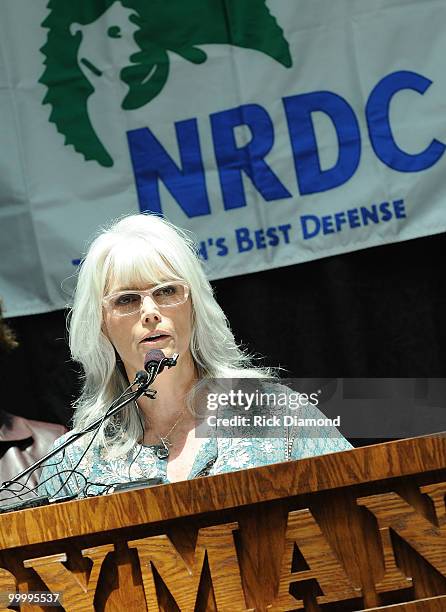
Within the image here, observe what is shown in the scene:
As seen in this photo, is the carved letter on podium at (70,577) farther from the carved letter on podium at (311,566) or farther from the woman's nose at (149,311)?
the woman's nose at (149,311)

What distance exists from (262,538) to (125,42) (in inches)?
101

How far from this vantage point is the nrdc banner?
12.4 ft

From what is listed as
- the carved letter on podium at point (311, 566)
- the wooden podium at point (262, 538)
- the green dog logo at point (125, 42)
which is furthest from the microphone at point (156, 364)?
the green dog logo at point (125, 42)

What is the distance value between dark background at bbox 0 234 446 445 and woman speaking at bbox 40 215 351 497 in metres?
1.29

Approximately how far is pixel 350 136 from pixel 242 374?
1.55m

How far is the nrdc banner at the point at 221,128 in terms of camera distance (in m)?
3.77

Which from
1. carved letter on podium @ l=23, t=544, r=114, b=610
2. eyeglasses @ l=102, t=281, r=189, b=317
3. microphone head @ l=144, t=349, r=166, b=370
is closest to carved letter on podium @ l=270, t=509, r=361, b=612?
carved letter on podium @ l=23, t=544, r=114, b=610

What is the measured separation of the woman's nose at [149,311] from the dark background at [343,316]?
59.7 inches

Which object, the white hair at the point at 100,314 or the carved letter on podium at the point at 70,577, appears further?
the white hair at the point at 100,314

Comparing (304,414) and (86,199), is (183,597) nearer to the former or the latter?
(304,414)

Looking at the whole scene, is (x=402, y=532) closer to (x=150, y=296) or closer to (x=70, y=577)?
(x=70, y=577)

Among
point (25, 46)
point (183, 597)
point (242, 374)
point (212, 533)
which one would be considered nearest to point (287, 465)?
point (212, 533)

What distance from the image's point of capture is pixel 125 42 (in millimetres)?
3938

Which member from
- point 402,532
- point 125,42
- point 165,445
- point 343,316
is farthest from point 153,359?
point 125,42
